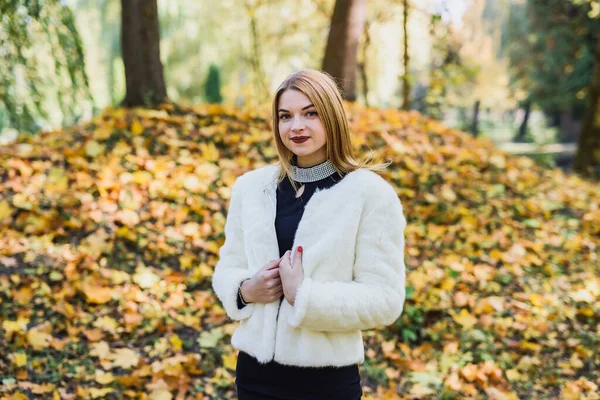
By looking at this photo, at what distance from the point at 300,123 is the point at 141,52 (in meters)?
4.61

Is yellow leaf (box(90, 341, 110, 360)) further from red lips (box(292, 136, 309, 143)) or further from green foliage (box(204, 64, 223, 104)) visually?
green foliage (box(204, 64, 223, 104))

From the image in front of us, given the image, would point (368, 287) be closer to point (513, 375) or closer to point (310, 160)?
point (310, 160)

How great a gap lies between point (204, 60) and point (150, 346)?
1392 centimetres

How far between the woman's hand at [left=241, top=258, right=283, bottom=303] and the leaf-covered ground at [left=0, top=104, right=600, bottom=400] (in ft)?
5.48

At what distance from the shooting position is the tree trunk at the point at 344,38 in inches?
271

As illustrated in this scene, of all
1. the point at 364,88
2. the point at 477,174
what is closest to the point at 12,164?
the point at 477,174

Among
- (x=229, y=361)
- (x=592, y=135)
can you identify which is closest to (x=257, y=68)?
(x=592, y=135)

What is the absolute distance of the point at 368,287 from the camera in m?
1.57

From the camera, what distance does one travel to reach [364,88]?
38.5ft

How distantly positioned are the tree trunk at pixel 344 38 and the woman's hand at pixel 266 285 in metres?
5.61

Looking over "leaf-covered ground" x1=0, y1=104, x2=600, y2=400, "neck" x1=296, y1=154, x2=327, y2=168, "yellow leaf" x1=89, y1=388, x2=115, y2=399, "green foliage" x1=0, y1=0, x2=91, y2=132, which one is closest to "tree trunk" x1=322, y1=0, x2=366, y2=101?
"leaf-covered ground" x1=0, y1=104, x2=600, y2=400

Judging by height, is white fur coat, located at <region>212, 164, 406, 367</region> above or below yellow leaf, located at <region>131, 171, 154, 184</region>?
below

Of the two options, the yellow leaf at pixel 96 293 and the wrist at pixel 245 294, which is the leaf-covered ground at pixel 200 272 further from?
the wrist at pixel 245 294

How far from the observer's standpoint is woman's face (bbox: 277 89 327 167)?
165 cm
